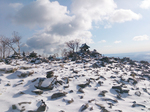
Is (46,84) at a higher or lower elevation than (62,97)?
higher

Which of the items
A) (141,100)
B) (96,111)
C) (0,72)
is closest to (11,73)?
(0,72)

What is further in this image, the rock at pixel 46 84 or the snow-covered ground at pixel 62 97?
the rock at pixel 46 84

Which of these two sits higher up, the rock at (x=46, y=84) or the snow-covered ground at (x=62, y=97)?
the rock at (x=46, y=84)

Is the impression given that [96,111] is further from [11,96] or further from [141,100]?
[11,96]

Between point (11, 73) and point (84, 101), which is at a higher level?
point (11, 73)

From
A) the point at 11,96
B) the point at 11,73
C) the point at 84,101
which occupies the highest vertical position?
the point at 11,73

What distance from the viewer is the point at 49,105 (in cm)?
527

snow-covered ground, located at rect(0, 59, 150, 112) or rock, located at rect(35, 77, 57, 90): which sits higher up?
rock, located at rect(35, 77, 57, 90)

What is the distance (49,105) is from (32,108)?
1047 millimetres

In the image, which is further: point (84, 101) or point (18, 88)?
point (18, 88)

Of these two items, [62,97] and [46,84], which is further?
[46,84]

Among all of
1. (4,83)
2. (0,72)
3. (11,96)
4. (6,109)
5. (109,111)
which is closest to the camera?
(6,109)

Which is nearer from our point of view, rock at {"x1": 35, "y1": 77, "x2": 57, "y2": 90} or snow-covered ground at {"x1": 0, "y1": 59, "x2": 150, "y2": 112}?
snow-covered ground at {"x1": 0, "y1": 59, "x2": 150, "y2": 112}

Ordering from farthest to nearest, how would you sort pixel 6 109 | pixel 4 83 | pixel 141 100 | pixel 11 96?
pixel 4 83 < pixel 141 100 < pixel 11 96 < pixel 6 109
